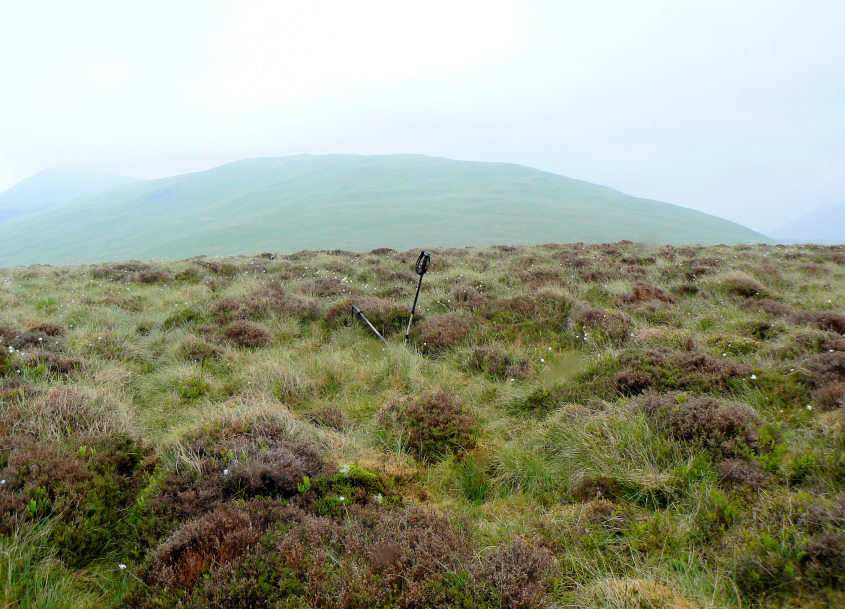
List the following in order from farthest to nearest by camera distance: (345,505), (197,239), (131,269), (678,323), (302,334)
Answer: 1. (197,239)
2. (131,269)
3. (302,334)
4. (678,323)
5. (345,505)

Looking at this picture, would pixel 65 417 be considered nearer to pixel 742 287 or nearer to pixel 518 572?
pixel 518 572

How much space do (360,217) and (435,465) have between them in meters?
119

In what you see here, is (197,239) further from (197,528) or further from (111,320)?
(197,528)

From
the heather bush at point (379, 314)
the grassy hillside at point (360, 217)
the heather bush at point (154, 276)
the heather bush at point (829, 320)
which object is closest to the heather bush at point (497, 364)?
the heather bush at point (379, 314)

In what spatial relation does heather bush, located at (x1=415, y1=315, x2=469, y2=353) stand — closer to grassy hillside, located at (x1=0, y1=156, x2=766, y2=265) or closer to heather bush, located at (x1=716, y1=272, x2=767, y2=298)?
heather bush, located at (x1=716, y1=272, x2=767, y2=298)

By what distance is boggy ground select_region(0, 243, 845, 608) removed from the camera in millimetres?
2357

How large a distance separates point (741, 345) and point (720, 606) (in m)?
5.02

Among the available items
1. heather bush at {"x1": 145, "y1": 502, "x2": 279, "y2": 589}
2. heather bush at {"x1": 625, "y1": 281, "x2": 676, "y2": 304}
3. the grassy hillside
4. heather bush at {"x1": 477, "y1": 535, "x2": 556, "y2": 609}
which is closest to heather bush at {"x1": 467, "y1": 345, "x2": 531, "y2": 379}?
heather bush at {"x1": 477, "y1": 535, "x2": 556, "y2": 609}

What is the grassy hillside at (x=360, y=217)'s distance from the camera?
99.2 metres

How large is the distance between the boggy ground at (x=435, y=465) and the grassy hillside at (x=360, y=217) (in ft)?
243

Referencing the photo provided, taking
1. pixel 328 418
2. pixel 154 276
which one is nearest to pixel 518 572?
pixel 328 418

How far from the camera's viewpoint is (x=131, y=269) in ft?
53.7

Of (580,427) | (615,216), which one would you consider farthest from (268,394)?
(615,216)

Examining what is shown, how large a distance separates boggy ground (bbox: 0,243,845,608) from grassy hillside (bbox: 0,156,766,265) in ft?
243
